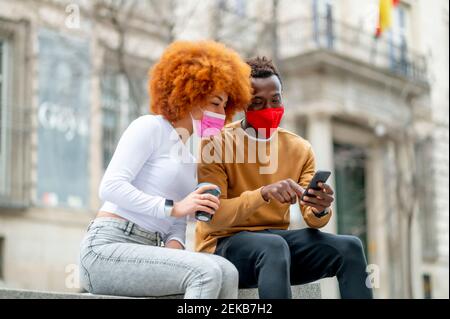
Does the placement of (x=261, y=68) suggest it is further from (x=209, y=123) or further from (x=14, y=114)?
(x=14, y=114)

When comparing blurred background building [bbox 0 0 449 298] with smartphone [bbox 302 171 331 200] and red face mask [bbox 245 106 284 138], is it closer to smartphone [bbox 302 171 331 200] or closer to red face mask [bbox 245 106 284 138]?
red face mask [bbox 245 106 284 138]

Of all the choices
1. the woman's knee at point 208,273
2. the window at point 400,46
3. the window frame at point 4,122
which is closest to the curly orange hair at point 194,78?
the woman's knee at point 208,273

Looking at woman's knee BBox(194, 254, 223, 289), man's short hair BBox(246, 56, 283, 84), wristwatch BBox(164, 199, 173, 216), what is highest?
man's short hair BBox(246, 56, 283, 84)

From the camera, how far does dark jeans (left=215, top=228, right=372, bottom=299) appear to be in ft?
10.6

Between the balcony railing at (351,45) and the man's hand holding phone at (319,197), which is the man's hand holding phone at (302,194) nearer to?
the man's hand holding phone at (319,197)

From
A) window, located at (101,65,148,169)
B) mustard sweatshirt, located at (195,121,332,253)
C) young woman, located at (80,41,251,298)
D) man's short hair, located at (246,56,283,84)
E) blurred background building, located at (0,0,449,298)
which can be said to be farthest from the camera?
window, located at (101,65,148,169)

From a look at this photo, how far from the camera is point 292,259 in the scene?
139 inches

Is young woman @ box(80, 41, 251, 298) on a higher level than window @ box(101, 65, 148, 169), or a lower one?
lower

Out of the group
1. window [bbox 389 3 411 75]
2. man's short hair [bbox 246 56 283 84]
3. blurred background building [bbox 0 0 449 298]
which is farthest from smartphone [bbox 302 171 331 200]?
window [bbox 389 3 411 75]

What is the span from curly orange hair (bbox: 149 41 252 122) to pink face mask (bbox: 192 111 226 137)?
6 centimetres

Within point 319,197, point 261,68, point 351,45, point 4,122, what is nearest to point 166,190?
point 319,197

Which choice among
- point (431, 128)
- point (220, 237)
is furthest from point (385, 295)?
point (220, 237)

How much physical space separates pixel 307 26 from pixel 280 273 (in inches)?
569

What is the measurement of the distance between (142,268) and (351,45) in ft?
50.2
